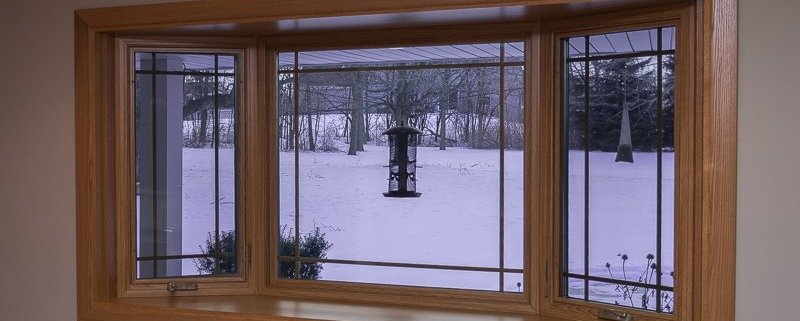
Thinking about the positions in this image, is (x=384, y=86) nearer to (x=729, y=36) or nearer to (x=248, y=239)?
(x=248, y=239)

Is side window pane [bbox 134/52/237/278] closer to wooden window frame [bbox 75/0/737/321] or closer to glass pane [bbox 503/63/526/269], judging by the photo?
wooden window frame [bbox 75/0/737/321]

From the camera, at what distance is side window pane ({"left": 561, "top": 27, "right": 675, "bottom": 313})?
8.55ft

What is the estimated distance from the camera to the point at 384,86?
10.1 feet

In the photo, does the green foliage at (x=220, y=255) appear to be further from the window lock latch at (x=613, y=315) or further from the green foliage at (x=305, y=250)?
the window lock latch at (x=613, y=315)

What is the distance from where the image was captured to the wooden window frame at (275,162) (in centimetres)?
233

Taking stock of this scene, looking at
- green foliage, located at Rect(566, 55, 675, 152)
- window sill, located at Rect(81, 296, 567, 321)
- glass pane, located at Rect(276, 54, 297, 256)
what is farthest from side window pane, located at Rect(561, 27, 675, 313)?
glass pane, located at Rect(276, 54, 297, 256)

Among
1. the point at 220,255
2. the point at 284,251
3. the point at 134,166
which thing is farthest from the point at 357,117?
the point at 134,166

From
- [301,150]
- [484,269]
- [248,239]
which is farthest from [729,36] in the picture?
[248,239]

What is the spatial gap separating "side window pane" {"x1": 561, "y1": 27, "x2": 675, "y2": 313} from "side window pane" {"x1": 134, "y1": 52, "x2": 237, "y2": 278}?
48.6 inches

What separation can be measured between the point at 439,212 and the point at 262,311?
674mm

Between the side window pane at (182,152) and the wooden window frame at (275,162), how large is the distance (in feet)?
0.18
